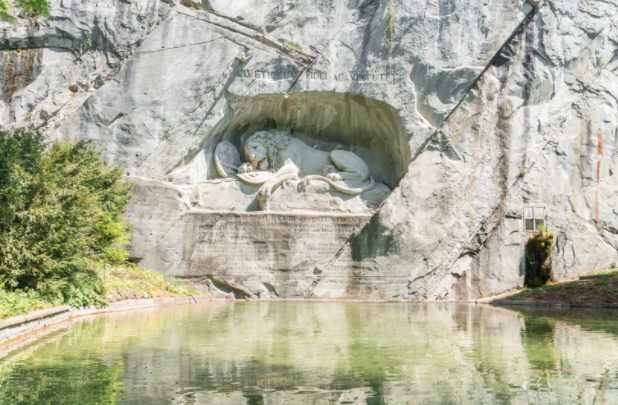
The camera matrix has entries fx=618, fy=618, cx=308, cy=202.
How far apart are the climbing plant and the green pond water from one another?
5624mm

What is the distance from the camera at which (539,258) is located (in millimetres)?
15102

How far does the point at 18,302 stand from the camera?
809cm

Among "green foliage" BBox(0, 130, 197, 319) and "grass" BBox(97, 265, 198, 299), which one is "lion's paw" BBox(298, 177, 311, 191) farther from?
"green foliage" BBox(0, 130, 197, 319)

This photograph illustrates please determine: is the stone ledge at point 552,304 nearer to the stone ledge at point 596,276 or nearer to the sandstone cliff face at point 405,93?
the sandstone cliff face at point 405,93

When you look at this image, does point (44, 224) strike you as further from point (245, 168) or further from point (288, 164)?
point (288, 164)

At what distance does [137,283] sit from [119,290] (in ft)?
3.26

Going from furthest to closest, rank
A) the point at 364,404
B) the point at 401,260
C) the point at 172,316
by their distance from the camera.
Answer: the point at 401,260
the point at 172,316
the point at 364,404

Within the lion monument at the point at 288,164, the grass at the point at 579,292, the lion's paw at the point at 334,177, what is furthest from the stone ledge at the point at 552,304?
the lion's paw at the point at 334,177

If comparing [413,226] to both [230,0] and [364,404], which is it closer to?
[230,0]

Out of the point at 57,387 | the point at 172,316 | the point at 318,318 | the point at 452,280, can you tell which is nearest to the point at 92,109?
the point at 172,316

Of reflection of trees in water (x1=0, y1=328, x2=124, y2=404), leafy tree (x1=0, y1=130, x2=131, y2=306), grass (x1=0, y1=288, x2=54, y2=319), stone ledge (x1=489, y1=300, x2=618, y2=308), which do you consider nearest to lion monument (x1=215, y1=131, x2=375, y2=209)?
stone ledge (x1=489, y1=300, x2=618, y2=308)

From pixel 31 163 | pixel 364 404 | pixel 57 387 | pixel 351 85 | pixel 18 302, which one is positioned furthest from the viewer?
pixel 351 85

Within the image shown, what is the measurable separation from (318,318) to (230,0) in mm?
9802

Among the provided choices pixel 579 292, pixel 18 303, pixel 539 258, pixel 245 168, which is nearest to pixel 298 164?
pixel 245 168
